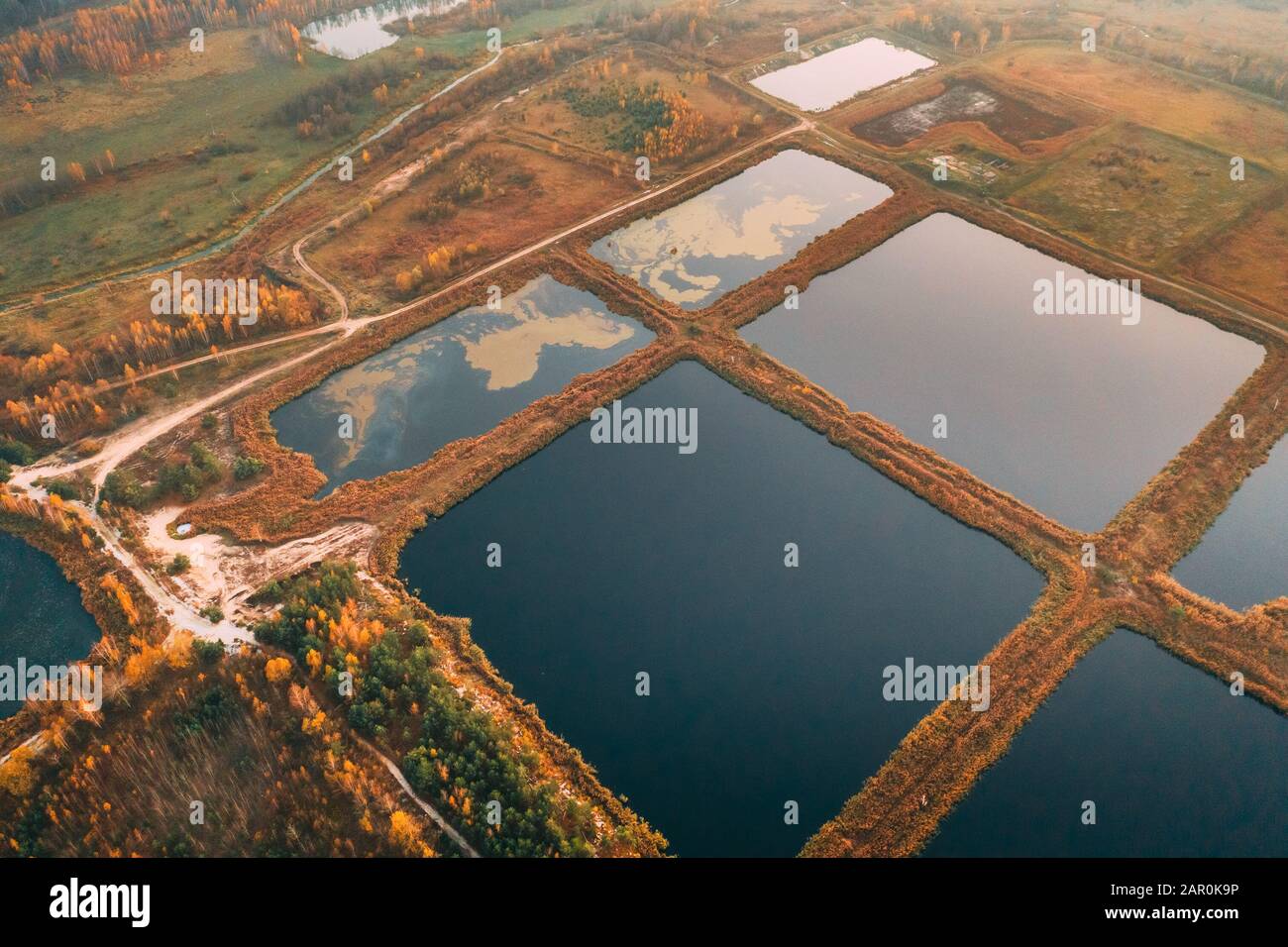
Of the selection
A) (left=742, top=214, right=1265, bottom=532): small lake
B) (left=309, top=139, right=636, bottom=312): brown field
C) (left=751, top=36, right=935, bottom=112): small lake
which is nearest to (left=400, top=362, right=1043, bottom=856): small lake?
(left=742, top=214, right=1265, bottom=532): small lake

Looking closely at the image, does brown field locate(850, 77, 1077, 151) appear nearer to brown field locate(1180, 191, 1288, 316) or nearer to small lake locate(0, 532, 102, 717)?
Result: brown field locate(1180, 191, 1288, 316)

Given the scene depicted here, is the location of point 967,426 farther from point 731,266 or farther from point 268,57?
point 268,57

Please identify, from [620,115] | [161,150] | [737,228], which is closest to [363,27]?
[161,150]

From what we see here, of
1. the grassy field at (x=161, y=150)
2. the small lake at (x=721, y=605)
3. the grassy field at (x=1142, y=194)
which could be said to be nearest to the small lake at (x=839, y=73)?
the grassy field at (x=1142, y=194)

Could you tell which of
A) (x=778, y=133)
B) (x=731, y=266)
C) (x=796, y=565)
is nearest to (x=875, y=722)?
(x=796, y=565)

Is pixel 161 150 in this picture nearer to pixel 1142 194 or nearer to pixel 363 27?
pixel 363 27

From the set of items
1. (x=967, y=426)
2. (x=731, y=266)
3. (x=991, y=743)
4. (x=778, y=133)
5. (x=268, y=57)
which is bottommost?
(x=991, y=743)
